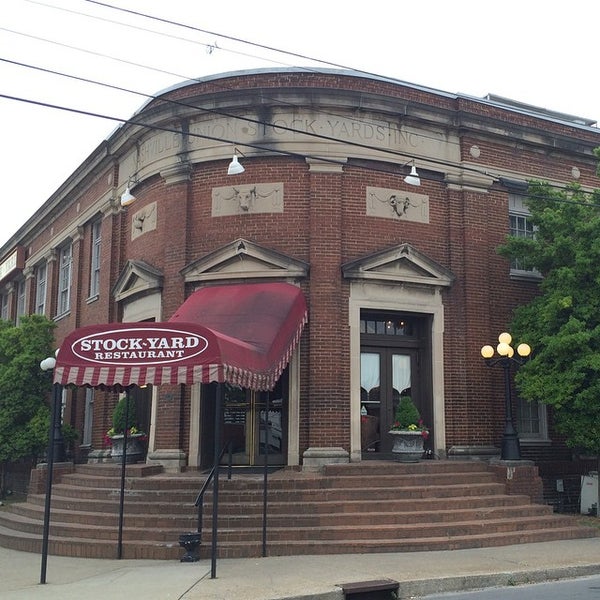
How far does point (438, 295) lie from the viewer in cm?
1597

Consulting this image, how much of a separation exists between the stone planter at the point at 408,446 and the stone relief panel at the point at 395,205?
454 cm

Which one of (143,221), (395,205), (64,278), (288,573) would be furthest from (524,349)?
(64,278)

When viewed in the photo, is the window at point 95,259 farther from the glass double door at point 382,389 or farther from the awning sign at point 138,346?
the awning sign at point 138,346

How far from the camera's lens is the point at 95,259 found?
2112cm

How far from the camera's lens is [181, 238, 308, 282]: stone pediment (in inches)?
594

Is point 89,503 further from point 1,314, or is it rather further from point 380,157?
point 1,314

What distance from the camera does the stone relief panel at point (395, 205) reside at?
15.7 metres

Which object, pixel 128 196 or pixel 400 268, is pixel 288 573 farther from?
pixel 128 196

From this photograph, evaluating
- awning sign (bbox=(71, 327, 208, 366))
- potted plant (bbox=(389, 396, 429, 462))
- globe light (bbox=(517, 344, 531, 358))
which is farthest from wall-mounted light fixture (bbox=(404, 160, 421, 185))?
awning sign (bbox=(71, 327, 208, 366))

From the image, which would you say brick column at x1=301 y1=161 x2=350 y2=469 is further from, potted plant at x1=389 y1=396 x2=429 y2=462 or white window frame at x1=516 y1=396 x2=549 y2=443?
white window frame at x1=516 y1=396 x2=549 y2=443

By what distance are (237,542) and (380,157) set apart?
837 cm

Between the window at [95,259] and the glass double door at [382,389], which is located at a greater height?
Result: the window at [95,259]

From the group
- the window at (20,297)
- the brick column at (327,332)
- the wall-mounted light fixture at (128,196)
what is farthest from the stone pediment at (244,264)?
the window at (20,297)

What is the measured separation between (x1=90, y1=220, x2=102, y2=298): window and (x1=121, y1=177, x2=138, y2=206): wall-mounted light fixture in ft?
10.8
